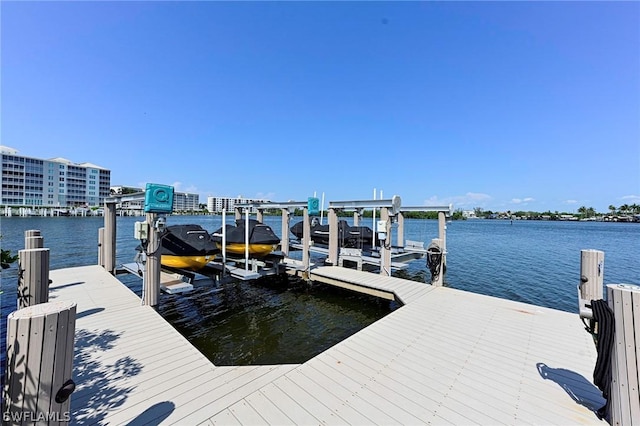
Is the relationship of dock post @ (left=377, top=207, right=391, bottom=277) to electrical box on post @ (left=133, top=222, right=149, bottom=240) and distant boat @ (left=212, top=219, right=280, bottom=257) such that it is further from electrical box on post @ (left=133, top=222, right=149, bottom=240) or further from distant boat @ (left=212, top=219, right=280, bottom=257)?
electrical box on post @ (left=133, top=222, right=149, bottom=240)

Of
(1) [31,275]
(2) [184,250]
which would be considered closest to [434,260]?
(2) [184,250]

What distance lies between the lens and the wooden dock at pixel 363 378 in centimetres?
238

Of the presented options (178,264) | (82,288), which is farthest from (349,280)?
(82,288)

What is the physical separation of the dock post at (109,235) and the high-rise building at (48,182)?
56242 mm

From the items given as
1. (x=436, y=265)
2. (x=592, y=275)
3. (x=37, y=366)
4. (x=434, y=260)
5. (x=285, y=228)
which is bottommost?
(x=436, y=265)

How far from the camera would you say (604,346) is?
7.50 feet

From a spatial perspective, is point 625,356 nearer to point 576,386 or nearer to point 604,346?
point 604,346

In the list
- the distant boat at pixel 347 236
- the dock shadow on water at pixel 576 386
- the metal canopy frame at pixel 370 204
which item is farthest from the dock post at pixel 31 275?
the distant boat at pixel 347 236

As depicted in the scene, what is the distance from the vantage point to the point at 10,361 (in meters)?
1.49

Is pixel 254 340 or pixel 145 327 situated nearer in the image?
pixel 145 327

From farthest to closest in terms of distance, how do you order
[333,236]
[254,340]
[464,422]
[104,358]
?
[333,236], [254,340], [104,358], [464,422]

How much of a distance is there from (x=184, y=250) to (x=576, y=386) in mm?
7255

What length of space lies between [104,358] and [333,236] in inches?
269

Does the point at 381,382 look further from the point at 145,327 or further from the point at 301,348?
the point at 145,327
